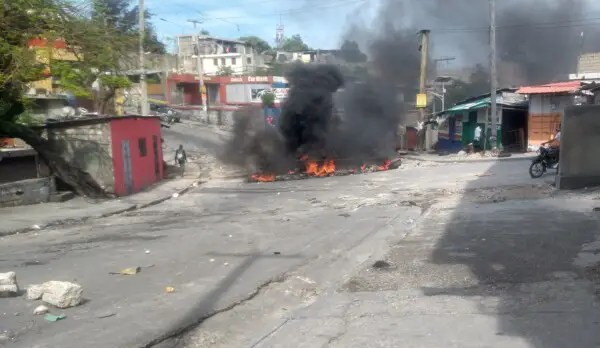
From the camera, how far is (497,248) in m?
7.54

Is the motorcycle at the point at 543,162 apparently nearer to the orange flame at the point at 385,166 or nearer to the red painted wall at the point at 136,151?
the orange flame at the point at 385,166

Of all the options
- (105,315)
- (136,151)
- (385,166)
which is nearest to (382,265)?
(105,315)

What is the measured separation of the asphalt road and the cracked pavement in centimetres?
2

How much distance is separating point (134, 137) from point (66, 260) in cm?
1190

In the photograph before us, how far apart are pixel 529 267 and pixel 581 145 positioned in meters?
6.60

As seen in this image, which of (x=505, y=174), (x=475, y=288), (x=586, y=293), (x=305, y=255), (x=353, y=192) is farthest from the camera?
(x=505, y=174)

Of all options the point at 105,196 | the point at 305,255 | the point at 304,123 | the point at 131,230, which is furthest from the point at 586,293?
the point at 304,123

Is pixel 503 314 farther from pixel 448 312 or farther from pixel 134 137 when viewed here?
pixel 134 137

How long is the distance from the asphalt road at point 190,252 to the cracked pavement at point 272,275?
2cm

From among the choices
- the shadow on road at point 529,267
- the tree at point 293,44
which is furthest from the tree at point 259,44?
the shadow on road at point 529,267

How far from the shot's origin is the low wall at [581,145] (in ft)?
38.7

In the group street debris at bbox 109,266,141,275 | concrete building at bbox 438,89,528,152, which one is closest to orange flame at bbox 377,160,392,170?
concrete building at bbox 438,89,528,152

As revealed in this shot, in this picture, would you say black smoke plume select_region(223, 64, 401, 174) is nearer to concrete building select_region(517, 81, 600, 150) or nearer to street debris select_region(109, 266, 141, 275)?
concrete building select_region(517, 81, 600, 150)

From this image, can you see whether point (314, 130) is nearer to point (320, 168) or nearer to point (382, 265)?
point (320, 168)
